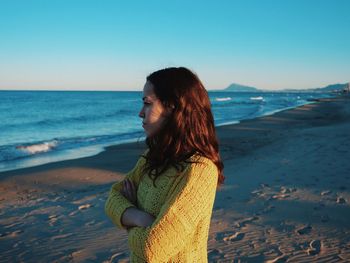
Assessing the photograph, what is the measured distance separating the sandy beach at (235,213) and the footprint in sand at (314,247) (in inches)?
0.5

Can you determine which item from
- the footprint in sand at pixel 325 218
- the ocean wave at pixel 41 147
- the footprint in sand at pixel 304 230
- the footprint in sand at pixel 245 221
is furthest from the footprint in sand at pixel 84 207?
the ocean wave at pixel 41 147

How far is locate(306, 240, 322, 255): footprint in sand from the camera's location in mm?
4145

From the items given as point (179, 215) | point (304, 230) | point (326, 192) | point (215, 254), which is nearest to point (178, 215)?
point (179, 215)

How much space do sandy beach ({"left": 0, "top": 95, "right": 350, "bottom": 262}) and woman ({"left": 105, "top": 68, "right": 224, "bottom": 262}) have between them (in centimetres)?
280

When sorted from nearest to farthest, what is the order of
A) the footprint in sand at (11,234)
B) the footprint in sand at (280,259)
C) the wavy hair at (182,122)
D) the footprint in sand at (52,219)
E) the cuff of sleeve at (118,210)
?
the wavy hair at (182,122), the cuff of sleeve at (118,210), the footprint in sand at (280,259), the footprint in sand at (11,234), the footprint in sand at (52,219)

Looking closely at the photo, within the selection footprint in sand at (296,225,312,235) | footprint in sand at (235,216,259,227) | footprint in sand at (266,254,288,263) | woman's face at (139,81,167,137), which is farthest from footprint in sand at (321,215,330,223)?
woman's face at (139,81,167,137)

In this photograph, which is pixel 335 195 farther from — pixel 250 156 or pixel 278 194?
pixel 250 156

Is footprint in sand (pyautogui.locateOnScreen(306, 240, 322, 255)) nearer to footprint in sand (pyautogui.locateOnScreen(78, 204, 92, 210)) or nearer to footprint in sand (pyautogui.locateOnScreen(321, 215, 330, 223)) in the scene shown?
footprint in sand (pyautogui.locateOnScreen(321, 215, 330, 223))

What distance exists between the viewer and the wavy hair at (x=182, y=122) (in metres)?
1.49

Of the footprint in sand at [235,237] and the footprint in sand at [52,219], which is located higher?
the footprint in sand at [235,237]

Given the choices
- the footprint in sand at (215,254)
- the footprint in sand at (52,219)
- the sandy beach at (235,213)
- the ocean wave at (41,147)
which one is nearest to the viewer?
the footprint in sand at (215,254)

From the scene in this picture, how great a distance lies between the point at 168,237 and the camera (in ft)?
4.50

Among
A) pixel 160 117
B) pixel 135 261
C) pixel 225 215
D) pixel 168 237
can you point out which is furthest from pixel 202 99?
pixel 225 215

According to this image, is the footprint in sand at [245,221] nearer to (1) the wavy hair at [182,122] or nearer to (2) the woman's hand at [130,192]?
(2) the woman's hand at [130,192]
